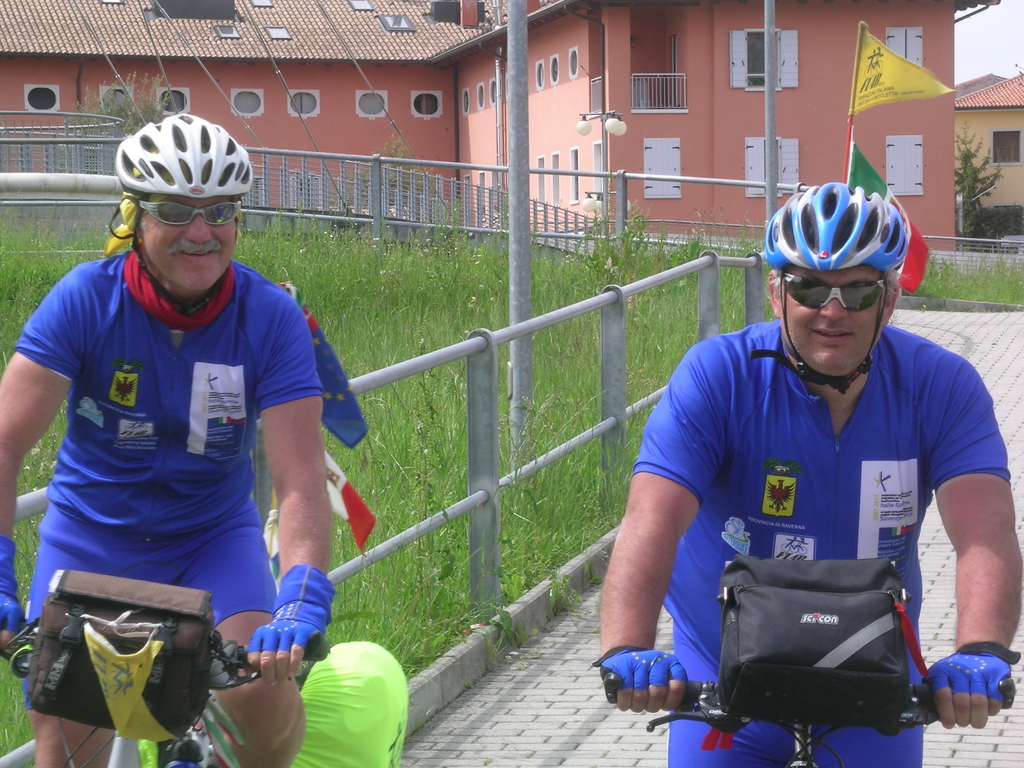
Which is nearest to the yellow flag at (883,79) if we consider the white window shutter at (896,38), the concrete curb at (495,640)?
the concrete curb at (495,640)

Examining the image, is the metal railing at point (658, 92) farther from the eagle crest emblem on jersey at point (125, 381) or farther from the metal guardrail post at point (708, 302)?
the eagle crest emblem on jersey at point (125, 381)

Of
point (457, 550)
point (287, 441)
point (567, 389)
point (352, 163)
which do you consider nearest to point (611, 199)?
point (352, 163)

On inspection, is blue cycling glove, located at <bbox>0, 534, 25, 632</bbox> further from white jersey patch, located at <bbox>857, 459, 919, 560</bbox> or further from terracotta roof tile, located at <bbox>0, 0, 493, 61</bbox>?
terracotta roof tile, located at <bbox>0, 0, 493, 61</bbox>

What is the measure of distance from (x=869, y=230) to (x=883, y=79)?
12.5 metres

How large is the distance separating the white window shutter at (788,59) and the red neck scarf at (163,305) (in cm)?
4806

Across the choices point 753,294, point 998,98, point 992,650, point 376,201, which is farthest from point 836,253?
point 998,98

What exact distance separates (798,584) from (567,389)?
5.94 metres

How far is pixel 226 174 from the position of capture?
336cm

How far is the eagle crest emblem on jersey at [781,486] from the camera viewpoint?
3.05m

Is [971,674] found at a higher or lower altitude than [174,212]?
lower

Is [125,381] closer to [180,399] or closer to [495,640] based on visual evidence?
[180,399]

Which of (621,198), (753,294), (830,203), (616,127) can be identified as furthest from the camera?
(616,127)

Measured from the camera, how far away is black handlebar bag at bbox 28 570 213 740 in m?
2.48

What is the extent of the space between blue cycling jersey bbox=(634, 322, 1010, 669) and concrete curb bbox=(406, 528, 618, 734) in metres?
2.59
